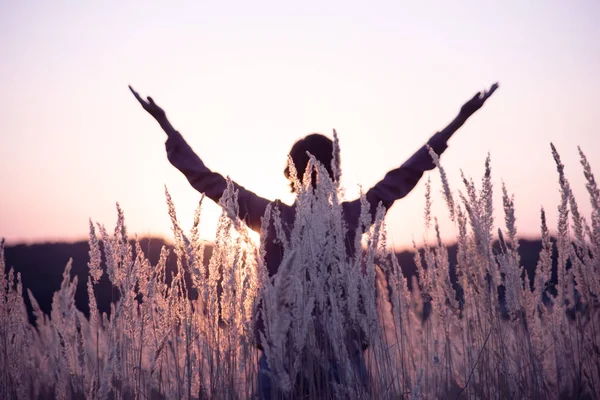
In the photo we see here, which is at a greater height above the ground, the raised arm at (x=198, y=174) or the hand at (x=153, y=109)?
the hand at (x=153, y=109)

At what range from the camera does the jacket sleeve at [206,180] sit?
3.10 metres

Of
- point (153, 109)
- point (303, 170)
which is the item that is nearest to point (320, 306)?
point (303, 170)

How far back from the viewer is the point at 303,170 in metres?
3.31

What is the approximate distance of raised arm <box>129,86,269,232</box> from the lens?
311cm

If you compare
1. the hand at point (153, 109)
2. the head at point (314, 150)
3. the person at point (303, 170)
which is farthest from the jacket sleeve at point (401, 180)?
the hand at point (153, 109)

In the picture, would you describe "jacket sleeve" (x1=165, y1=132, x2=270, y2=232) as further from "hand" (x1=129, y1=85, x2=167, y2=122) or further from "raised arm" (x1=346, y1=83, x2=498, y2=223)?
"raised arm" (x1=346, y1=83, x2=498, y2=223)

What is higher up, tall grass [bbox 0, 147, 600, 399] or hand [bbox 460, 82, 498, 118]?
hand [bbox 460, 82, 498, 118]

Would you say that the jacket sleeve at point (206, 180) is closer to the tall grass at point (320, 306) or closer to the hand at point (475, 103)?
the tall grass at point (320, 306)

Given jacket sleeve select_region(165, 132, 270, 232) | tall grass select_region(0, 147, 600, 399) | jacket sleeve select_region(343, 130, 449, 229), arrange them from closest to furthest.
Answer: tall grass select_region(0, 147, 600, 399) → jacket sleeve select_region(165, 132, 270, 232) → jacket sleeve select_region(343, 130, 449, 229)

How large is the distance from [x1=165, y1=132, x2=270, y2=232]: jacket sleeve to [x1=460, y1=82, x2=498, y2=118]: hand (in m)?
1.29

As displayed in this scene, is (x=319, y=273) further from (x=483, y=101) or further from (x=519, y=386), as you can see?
(x=483, y=101)

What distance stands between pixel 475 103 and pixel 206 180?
1589mm

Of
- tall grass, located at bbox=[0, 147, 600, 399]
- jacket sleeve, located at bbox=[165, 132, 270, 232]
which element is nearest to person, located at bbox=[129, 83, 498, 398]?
jacket sleeve, located at bbox=[165, 132, 270, 232]

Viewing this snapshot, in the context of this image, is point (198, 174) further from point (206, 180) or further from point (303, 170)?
point (303, 170)
